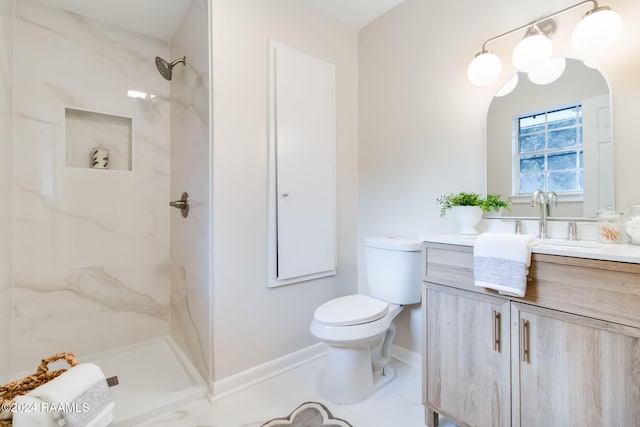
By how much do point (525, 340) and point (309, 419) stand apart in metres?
1.04

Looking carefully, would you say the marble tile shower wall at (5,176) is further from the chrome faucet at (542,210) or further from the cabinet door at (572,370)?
the chrome faucet at (542,210)

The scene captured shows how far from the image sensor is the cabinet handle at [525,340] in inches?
41.3

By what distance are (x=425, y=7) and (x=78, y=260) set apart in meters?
2.87

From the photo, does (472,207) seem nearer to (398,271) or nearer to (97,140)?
(398,271)

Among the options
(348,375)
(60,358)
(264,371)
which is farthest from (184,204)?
(348,375)

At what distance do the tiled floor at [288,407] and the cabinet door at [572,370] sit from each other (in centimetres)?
57

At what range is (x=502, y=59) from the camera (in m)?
1.52

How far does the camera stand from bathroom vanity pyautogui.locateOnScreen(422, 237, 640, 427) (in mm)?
869

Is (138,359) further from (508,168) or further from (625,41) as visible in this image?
(625,41)

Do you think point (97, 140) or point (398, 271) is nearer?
point (398, 271)

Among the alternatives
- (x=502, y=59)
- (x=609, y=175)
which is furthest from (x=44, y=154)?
(x=609, y=175)

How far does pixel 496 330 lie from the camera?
44.4 inches

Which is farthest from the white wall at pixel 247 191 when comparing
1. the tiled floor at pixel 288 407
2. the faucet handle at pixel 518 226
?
the faucet handle at pixel 518 226

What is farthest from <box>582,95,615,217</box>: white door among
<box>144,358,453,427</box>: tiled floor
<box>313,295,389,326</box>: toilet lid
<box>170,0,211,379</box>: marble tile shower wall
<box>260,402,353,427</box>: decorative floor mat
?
<box>170,0,211,379</box>: marble tile shower wall
